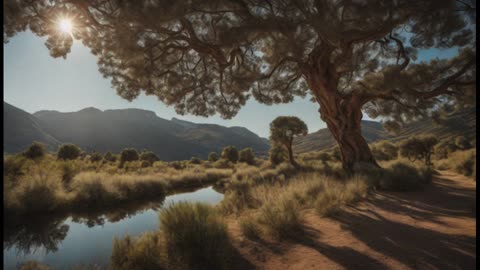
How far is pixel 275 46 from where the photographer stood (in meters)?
6.14

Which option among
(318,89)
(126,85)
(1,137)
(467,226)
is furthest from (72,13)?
(467,226)

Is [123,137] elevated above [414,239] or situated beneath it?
elevated above

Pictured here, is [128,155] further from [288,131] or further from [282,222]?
[282,222]

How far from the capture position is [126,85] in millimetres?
7758

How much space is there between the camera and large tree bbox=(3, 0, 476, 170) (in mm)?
4738

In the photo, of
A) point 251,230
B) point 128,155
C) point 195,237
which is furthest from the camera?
point 128,155

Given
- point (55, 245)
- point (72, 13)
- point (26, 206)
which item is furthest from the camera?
point (26, 206)

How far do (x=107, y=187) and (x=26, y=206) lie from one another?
2.99m

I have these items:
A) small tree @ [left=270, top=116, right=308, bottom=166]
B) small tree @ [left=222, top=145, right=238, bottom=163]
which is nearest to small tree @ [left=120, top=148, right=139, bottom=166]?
small tree @ [left=222, top=145, right=238, bottom=163]

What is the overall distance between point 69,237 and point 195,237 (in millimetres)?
5124

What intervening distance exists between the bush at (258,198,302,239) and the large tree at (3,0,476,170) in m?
3.95

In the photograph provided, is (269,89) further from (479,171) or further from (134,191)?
(134,191)

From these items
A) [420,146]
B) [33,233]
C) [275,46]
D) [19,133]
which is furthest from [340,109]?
[19,133]

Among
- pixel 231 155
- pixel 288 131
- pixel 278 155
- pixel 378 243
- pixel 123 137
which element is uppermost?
pixel 123 137
